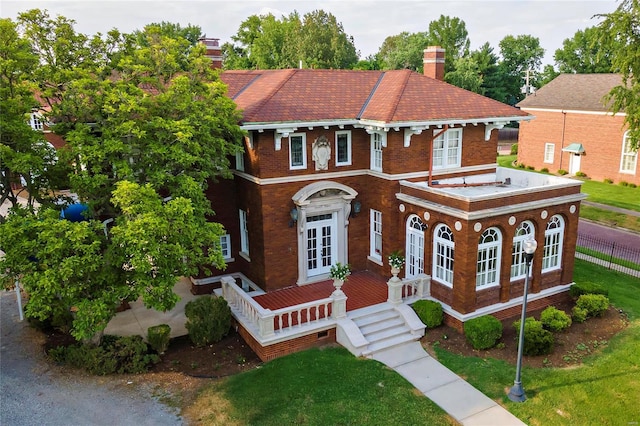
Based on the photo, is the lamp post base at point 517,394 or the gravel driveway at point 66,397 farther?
the lamp post base at point 517,394

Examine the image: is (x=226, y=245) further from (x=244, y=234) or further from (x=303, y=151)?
(x=303, y=151)

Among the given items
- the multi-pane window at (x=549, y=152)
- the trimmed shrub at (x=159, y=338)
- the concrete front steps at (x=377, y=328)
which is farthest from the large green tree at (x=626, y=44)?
the trimmed shrub at (x=159, y=338)

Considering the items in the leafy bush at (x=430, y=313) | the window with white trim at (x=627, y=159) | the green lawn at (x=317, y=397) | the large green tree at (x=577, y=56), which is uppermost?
the large green tree at (x=577, y=56)

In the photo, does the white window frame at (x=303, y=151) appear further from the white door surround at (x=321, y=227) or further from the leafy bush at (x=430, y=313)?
the leafy bush at (x=430, y=313)

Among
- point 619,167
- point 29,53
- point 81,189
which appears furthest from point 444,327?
point 619,167

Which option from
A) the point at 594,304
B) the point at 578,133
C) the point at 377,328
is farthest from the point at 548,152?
the point at 377,328

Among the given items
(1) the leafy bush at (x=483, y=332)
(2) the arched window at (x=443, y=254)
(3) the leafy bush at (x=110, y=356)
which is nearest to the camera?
(3) the leafy bush at (x=110, y=356)

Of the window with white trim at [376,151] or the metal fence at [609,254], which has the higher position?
the window with white trim at [376,151]
